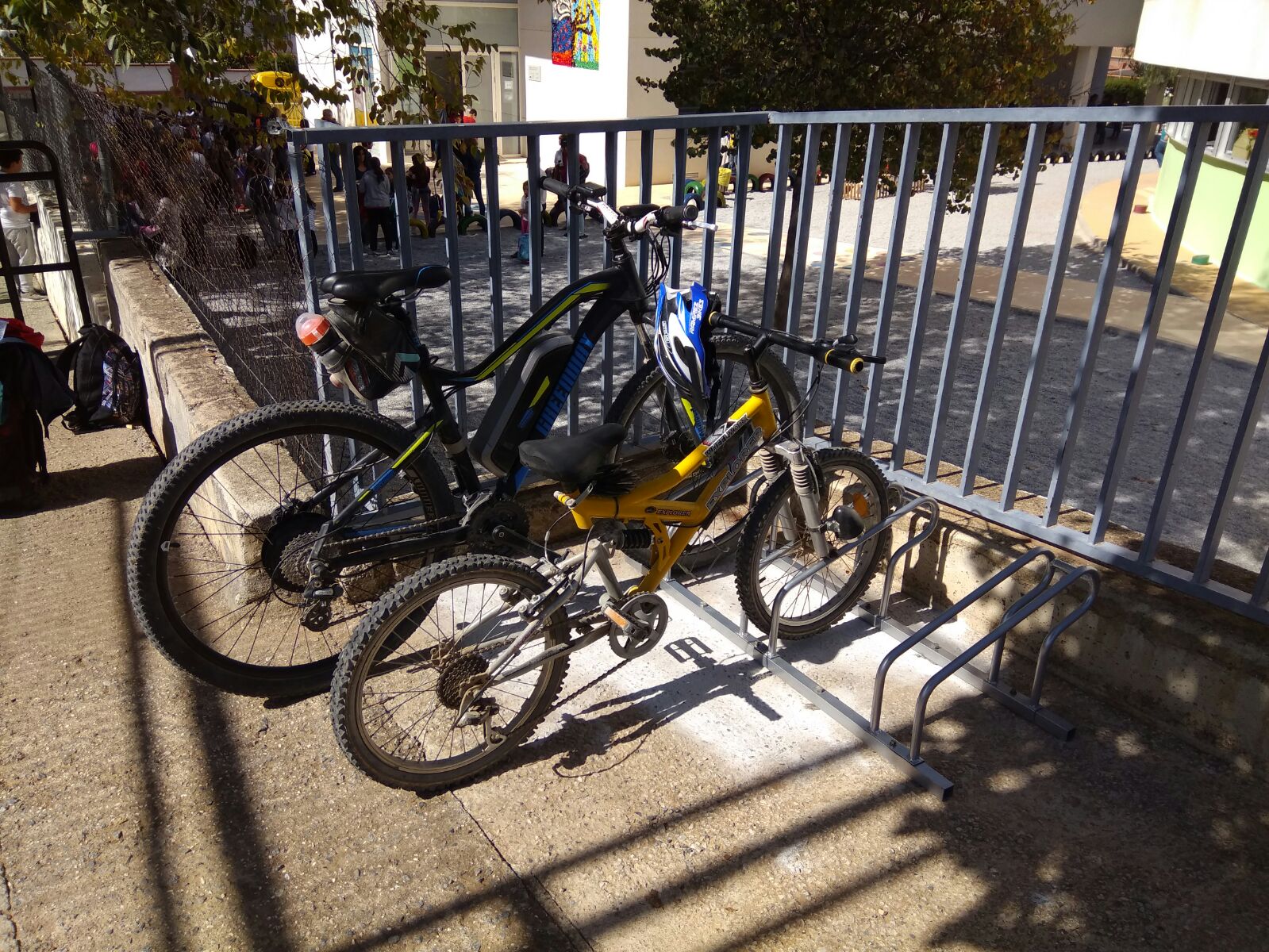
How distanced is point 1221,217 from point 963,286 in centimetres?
1207

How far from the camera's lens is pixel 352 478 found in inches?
118

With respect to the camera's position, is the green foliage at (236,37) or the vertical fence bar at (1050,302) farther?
the green foliage at (236,37)

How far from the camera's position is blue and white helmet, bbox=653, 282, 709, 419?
3.17 m

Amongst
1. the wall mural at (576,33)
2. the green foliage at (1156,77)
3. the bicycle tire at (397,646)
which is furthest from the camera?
the green foliage at (1156,77)

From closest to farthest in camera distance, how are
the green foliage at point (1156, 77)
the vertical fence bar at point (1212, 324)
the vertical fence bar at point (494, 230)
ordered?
the vertical fence bar at point (1212, 324), the vertical fence bar at point (494, 230), the green foliage at point (1156, 77)

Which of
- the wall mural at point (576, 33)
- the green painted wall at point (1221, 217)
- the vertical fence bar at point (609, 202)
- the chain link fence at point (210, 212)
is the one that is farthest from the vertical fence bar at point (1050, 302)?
the wall mural at point (576, 33)

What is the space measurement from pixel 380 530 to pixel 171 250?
4025 millimetres

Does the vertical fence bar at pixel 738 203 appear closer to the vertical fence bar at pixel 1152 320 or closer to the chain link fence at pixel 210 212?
the vertical fence bar at pixel 1152 320

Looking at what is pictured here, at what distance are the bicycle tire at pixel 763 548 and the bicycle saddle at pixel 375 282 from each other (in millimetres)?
1337

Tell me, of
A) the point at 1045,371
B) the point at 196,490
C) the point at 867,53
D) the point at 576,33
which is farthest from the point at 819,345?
the point at 576,33

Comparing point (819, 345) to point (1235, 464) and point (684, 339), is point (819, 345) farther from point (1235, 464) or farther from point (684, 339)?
point (1235, 464)

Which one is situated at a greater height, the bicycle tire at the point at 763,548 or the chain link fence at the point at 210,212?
the chain link fence at the point at 210,212

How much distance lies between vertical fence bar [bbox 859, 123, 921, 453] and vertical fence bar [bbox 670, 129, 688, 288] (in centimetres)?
80

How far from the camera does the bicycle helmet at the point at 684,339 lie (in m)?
3.17
